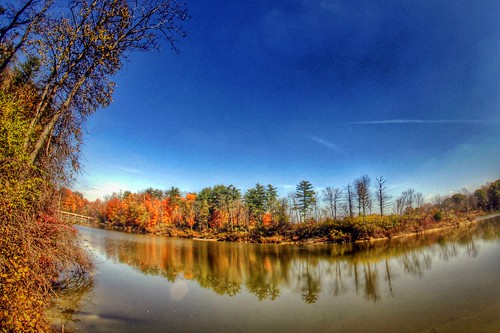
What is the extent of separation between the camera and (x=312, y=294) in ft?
37.9

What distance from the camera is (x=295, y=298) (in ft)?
36.1

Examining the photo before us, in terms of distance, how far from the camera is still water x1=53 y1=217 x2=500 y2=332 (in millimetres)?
8000

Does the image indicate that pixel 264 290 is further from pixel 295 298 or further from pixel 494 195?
pixel 494 195

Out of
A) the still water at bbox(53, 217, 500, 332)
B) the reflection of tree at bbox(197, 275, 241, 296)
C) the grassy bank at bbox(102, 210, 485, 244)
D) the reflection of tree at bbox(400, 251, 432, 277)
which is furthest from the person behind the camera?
the grassy bank at bbox(102, 210, 485, 244)

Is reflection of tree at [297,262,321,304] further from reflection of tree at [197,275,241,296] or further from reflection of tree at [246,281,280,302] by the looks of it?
reflection of tree at [197,275,241,296]

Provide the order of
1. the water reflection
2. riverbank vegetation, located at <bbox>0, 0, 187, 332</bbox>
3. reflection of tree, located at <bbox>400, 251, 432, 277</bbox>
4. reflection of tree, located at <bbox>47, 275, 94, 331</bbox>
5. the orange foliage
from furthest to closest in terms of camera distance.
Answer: the orange foliage, reflection of tree, located at <bbox>400, 251, 432, 277</bbox>, the water reflection, reflection of tree, located at <bbox>47, 275, 94, 331</bbox>, riverbank vegetation, located at <bbox>0, 0, 187, 332</bbox>

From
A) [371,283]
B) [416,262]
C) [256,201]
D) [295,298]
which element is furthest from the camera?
[256,201]

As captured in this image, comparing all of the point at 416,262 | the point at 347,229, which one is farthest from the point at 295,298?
the point at 347,229

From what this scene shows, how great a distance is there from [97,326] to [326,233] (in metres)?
31.5

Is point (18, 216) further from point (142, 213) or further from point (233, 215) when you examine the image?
point (142, 213)

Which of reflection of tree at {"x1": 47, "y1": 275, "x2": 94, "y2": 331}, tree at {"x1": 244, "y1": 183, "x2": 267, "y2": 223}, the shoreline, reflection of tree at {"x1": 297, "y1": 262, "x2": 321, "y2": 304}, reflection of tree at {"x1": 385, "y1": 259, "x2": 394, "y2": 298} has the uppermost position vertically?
tree at {"x1": 244, "y1": 183, "x2": 267, "y2": 223}

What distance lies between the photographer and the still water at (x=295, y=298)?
315 inches

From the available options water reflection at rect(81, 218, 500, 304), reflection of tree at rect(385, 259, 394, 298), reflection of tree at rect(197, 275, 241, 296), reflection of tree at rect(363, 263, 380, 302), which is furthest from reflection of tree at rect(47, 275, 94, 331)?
reflection of tree at rect(385, 259, 394, 298)

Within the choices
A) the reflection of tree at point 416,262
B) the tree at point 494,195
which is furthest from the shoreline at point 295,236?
the tree at point 494,195
